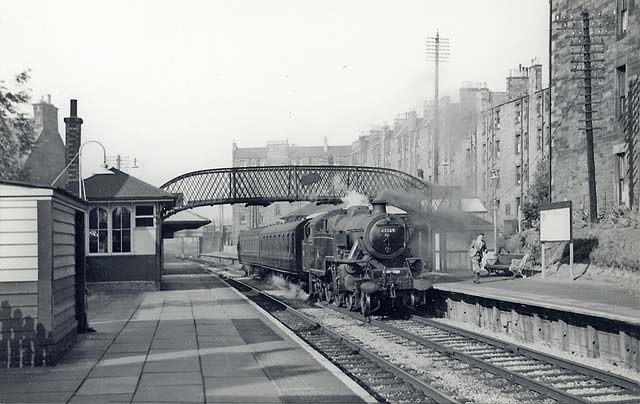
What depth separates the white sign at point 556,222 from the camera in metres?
17.6

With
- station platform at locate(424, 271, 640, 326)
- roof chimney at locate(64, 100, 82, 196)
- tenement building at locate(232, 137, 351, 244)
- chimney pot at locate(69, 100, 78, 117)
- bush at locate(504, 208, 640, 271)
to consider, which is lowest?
station platform at locate(424, 271, 640, 326)

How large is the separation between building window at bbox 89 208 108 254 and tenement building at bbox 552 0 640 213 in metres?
16.6

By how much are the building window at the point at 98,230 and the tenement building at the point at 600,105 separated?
16.6m

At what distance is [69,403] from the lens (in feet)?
23.2

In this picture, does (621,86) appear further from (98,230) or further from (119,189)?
(98,230)

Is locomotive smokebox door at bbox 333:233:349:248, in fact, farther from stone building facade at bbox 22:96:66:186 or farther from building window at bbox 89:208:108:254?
stone building facade at bbox 22:96:66:186

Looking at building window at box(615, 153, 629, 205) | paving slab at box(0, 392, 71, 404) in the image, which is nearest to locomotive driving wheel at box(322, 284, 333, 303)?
building window at box(615, 153, 629, 205)

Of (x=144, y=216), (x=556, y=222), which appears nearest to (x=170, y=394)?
(x=556, y=222)

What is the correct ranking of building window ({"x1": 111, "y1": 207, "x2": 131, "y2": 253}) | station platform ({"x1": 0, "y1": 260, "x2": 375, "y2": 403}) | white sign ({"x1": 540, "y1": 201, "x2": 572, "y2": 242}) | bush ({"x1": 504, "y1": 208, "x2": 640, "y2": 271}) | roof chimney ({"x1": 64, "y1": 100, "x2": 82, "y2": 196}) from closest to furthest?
station platform ({"x1": 0, "y1": 260, "x2": 375, "y2": 403}) → bush ({"x1": 504, "y1": 208, "x2": 640, "y2": 271}) → white sign ({"x1": 540, "y1": 201, "x2": 572, "y2": 242}) → roof chimney ({"x1": 64, "y1": 100, "x2": 82, "y2": 196}) → building window ({"x1": 111, "y1": 207, "x2": 131, "y2": 253})

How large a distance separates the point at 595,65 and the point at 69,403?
21762 mm

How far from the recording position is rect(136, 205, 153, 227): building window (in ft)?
77.6

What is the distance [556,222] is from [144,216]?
13866mm

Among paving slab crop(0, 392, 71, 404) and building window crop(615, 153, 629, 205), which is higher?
building window crop(615, 153, 629, 205)

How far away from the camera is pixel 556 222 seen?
18094 mm
